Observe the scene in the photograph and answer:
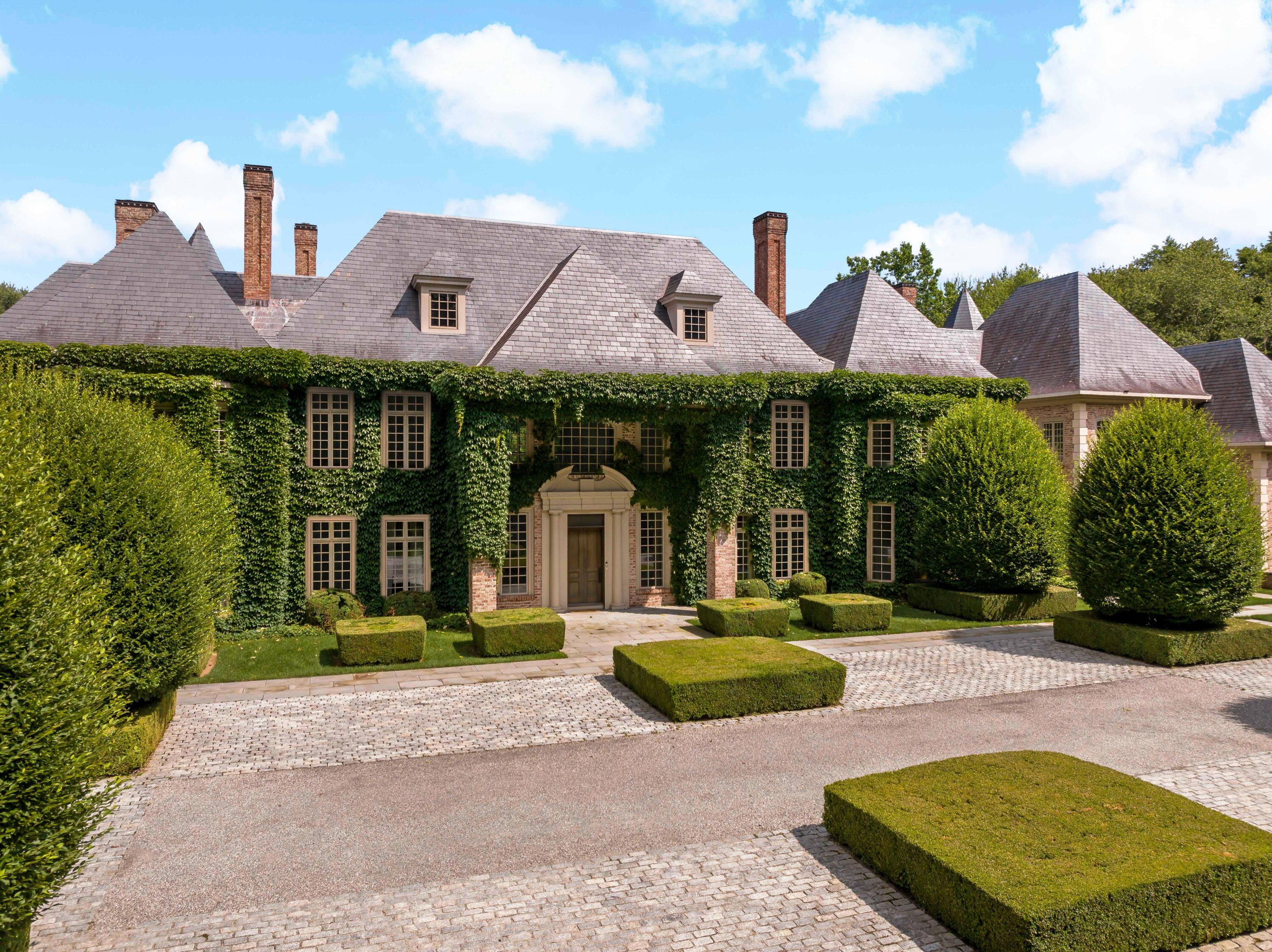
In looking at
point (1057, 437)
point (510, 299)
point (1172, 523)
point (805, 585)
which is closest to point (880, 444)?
point (805, 585)

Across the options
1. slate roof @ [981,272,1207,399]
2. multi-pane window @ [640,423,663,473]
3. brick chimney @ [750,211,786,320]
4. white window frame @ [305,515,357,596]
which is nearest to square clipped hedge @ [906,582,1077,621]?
slate roof @ [981,272,1207,399]

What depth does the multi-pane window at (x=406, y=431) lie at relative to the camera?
82.3 ft

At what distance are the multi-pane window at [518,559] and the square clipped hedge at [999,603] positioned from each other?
43.5 ft

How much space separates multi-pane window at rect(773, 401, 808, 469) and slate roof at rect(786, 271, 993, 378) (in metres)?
2.49

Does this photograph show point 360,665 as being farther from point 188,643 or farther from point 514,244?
point 514,244

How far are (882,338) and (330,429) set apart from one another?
1990 cm

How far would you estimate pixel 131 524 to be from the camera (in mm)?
12406

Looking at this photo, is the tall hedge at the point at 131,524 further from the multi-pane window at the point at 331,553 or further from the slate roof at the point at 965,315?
the slate roof at the point at 965,315

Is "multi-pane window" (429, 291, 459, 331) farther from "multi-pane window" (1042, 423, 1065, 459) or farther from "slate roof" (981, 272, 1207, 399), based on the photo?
"multi-pane window" (1042, 423, 1065, 459)

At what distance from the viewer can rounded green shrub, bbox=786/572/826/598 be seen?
27594 millimetres

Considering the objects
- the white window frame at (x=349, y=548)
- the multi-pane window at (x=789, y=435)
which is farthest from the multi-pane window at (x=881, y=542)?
the white window frame at (x=349, y=548)

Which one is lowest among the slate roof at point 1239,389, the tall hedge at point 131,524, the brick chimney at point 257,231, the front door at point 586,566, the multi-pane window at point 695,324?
the front door at point 586,566

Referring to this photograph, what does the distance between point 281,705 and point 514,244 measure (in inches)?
752

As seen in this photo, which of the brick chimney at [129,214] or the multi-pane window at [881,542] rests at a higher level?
the brick chimney at [129,214]
